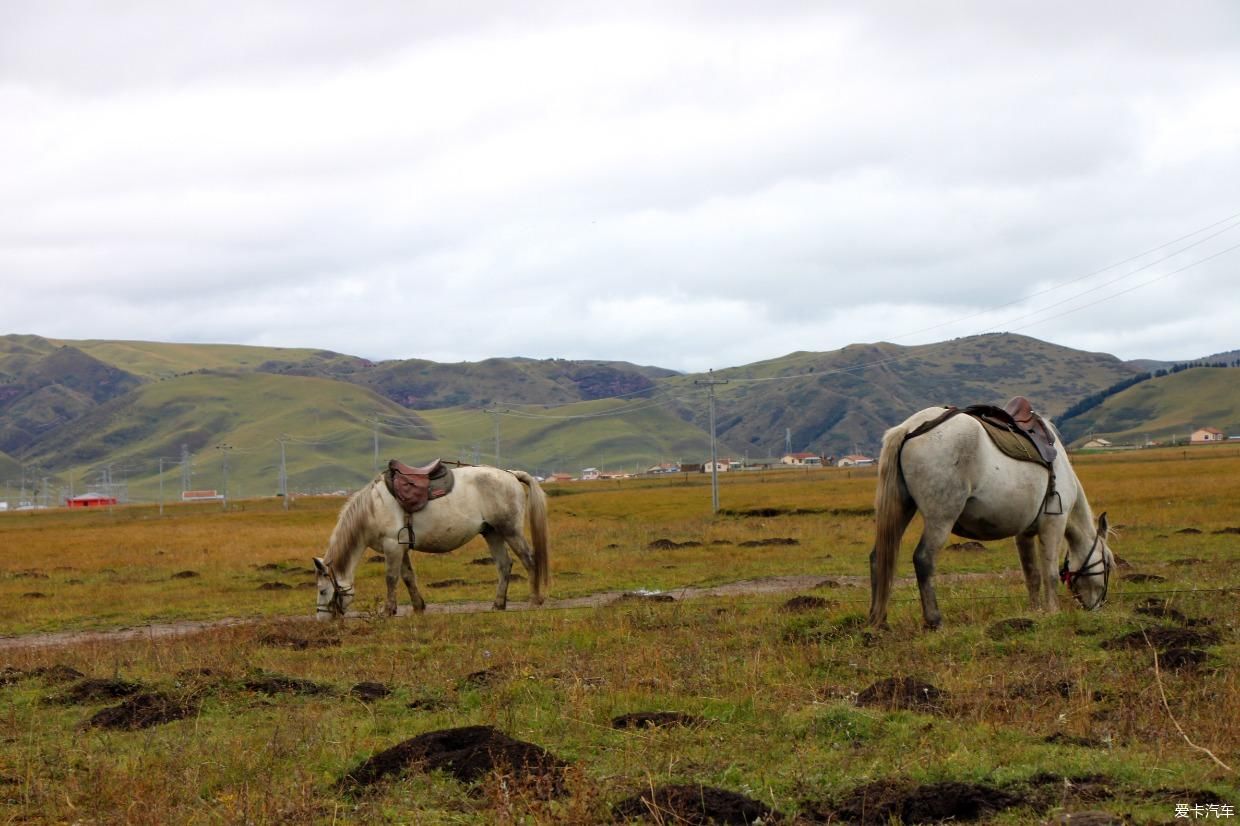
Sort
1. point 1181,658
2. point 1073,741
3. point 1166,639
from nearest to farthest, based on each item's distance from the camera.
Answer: point 1073,741
point 1181,658
point 1166,639

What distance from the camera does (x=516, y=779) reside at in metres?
7.50

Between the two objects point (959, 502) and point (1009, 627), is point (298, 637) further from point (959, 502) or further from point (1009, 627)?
Result: point (1009, 627)

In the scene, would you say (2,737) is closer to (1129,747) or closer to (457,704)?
(457,704)

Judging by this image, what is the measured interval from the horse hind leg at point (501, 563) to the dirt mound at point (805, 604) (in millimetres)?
5635

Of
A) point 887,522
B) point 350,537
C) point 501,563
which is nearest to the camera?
point 887,522

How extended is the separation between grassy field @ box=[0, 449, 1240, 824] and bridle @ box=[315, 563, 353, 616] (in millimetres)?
1454

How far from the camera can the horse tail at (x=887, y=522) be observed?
13953mm

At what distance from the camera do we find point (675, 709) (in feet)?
32.0

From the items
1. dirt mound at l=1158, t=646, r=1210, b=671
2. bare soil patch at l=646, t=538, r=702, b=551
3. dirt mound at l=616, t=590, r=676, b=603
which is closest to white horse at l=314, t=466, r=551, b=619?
dirt mound at l=616, t=590, r=676, b=603

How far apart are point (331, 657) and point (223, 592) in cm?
1372

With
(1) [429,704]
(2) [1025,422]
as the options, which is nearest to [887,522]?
(2) [1025,422]

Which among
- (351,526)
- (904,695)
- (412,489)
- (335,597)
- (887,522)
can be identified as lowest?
(335,597)

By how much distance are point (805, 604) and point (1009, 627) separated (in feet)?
14.5

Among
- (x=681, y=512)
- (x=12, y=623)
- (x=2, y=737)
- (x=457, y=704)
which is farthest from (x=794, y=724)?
(x=681, y=512)
